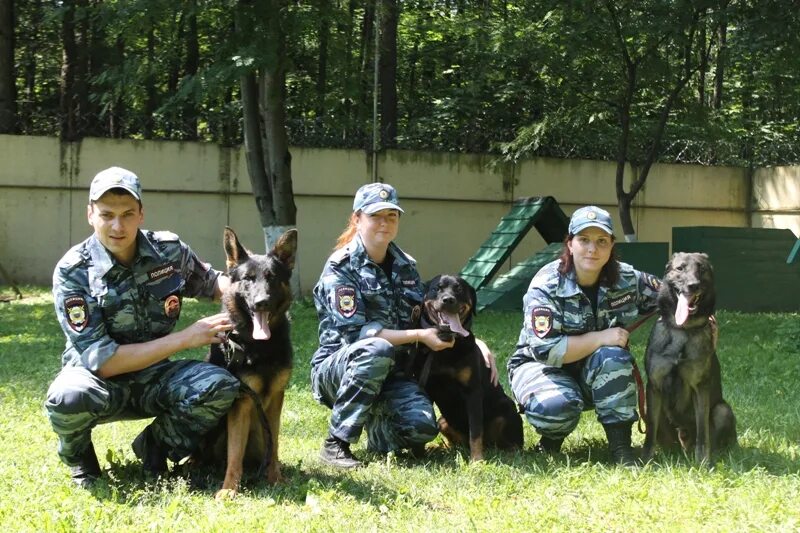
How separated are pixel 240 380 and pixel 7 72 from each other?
1327cm

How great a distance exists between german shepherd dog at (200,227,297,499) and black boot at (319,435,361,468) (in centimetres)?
44

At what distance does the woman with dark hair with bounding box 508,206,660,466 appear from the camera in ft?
14.2

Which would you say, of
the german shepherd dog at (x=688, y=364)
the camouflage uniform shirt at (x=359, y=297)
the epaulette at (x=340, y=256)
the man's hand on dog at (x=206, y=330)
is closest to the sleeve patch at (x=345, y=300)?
the camouflage uniform shirt at (x=359, y=297)

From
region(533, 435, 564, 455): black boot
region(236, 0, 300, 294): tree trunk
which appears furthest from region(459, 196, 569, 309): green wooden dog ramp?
region(533, 435, 564, 455): black boot

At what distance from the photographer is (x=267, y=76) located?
33.0 ft

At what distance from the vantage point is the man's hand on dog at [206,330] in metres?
3.54

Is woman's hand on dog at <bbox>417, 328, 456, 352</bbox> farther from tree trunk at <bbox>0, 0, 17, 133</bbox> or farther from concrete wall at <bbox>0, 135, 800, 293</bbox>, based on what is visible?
tree trunk at <bbox>0, 0, 17, 133</bbox>

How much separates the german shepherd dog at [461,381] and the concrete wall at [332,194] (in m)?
8.99

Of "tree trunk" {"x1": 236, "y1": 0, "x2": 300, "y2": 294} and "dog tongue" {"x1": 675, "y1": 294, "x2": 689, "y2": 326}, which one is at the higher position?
"tree trunk" {"x1": 236, "y1": 0, "x2": 300, "y2": 294}

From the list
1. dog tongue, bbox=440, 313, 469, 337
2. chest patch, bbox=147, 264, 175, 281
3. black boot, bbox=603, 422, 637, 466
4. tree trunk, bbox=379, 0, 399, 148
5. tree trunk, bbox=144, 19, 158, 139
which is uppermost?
tree trunk, bbox=379, 0, 399, 148

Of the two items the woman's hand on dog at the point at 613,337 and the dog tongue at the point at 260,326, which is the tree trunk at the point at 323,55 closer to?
the woman's hand on dog at the point at 613,337

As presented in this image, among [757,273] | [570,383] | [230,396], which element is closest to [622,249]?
[757,273]

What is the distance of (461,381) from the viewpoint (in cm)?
448

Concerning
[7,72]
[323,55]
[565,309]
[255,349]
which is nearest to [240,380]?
[255,349]
